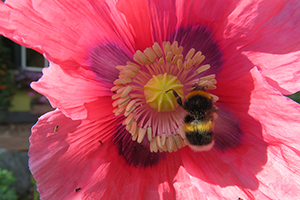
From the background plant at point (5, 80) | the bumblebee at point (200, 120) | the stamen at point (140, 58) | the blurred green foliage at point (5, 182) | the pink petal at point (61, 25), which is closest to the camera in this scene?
the pink petal at point (61, 25)

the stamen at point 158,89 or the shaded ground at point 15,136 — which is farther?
the shaded ground at point 15,136

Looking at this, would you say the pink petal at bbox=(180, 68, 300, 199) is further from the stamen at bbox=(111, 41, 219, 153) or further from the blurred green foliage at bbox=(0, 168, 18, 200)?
the blurred green foliage at bbox=(0, 168, 18, 200)

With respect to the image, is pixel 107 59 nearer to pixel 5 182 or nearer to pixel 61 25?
pixel 61 25

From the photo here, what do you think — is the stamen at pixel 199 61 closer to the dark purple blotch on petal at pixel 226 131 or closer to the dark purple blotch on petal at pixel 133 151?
the dark purple blotch on petal at pixel 226 131

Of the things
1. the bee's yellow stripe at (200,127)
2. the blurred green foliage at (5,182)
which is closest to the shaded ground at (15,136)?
the blurred green foliage at (5,182)

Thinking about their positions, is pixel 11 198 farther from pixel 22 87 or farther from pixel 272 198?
pixel 22 87

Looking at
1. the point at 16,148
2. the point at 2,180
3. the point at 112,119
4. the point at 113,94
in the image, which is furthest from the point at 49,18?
the point at 16,148
